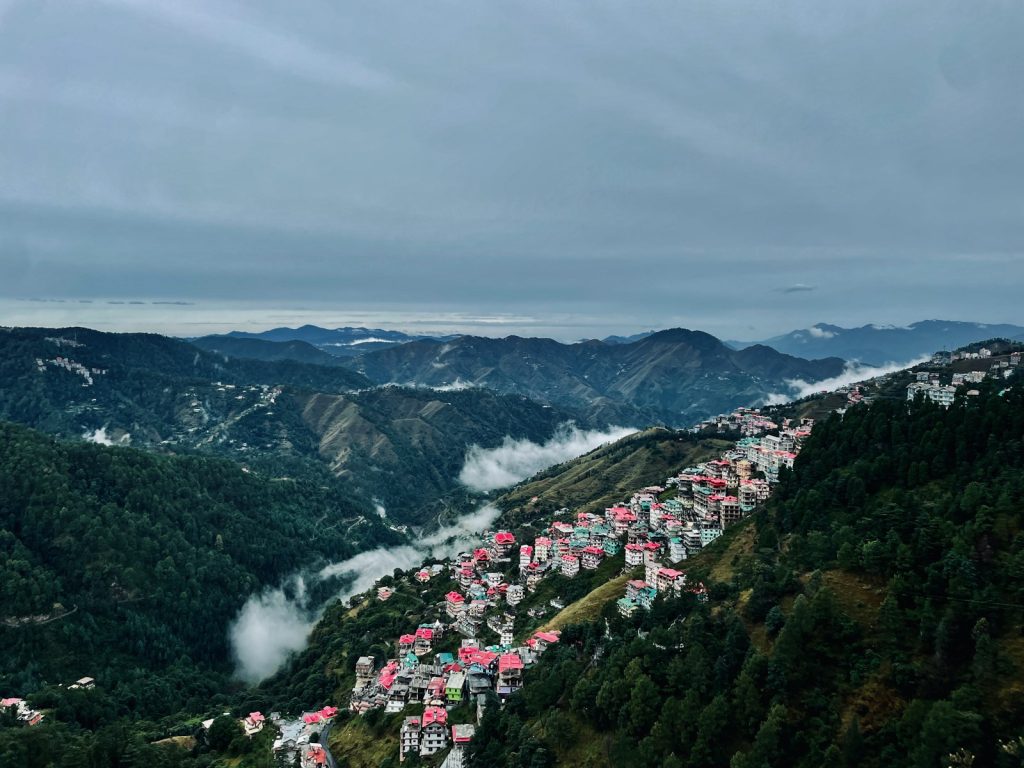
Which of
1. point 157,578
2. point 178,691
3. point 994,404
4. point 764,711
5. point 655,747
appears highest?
point 994,404

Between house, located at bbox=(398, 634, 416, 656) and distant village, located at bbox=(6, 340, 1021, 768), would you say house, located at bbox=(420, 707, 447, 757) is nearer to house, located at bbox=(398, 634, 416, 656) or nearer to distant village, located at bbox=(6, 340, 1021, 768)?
distant village, located at bbox=(6, 340, 1021, 768)

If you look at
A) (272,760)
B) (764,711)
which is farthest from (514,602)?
(764,711)

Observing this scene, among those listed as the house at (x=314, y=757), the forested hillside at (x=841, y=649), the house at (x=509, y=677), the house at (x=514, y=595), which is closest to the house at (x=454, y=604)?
the house at (x=514, y=595)

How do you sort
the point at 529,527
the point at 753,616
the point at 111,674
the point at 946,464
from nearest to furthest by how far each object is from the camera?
the point at 753,616, the point at 946,464, the point at 111,674, the point at 529,527

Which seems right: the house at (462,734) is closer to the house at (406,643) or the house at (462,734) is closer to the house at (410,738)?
the house at (410,738)

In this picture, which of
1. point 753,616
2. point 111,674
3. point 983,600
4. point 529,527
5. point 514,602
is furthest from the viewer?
point 529,527

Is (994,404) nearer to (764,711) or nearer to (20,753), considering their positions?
(764,711)
